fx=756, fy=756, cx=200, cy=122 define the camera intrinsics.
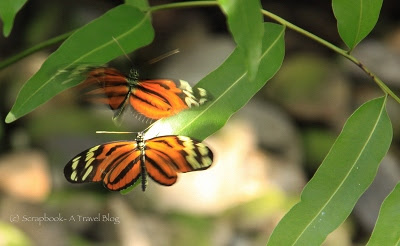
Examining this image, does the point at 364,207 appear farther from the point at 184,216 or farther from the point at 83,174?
the point at 83,174

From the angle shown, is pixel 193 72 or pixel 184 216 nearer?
pixel 184 216

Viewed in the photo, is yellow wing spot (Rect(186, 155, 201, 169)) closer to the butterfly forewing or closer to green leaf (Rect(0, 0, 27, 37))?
the butterfly forewing

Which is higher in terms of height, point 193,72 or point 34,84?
point 193,72

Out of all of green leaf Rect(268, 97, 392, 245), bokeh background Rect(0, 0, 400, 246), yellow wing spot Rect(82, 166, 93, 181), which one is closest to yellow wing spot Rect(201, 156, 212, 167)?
yellow wing spot Rect(82, 166, 93, 181)

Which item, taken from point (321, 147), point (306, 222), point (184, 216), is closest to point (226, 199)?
point (184, 216)

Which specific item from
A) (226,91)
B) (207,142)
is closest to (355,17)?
(226,91)

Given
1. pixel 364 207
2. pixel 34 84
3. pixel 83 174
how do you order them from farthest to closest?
pixel 364 207 < pixel 34 84 < pixel 83 174

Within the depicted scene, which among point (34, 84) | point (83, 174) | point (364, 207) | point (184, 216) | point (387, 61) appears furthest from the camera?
point (387, 61)
